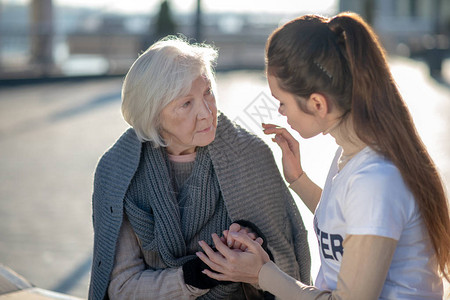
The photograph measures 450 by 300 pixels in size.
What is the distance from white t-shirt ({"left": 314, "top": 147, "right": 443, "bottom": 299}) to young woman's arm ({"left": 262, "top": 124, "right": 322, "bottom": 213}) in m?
0.43

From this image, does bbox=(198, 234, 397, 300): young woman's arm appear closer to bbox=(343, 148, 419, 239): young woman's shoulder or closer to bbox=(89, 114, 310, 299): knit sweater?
bbox=(343, 148, 419, 239): young woman's shoulder

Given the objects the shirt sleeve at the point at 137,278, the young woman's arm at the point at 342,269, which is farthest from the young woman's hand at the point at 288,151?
the shirt sleeve at the point at 137,278

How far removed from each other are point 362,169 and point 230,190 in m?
0.86

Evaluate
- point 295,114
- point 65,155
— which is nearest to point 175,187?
point 295,114

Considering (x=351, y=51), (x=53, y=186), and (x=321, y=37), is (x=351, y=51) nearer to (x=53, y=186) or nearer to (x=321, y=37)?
(x=321, y=37)

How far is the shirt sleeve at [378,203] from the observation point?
1655 millimetres

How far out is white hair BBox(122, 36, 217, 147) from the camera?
92.4 inches

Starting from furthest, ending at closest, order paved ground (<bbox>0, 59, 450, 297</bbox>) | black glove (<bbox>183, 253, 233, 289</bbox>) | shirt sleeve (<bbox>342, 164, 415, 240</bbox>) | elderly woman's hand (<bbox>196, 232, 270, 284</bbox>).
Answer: paved ground (<bbox>0, 59, 450, 297</bbox>), black glove (<bbox>183, 253, 233, 289</bbox>), elderly woman's hand (<bbox>196, 232, 270, 284</bbox>), shirt sleeve (<bbox>342, 164, 415, 240</bbox>)

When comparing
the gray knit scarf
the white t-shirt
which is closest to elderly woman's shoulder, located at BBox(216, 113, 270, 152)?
the gray knit scarf

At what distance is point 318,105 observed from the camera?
182 cm

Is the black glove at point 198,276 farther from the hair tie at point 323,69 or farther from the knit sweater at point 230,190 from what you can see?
the hair tie at point 323,69

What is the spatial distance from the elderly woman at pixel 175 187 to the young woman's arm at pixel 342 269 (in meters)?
0.29

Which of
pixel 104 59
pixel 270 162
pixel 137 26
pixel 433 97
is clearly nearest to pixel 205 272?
pixel 270 162

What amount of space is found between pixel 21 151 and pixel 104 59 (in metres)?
11.4
